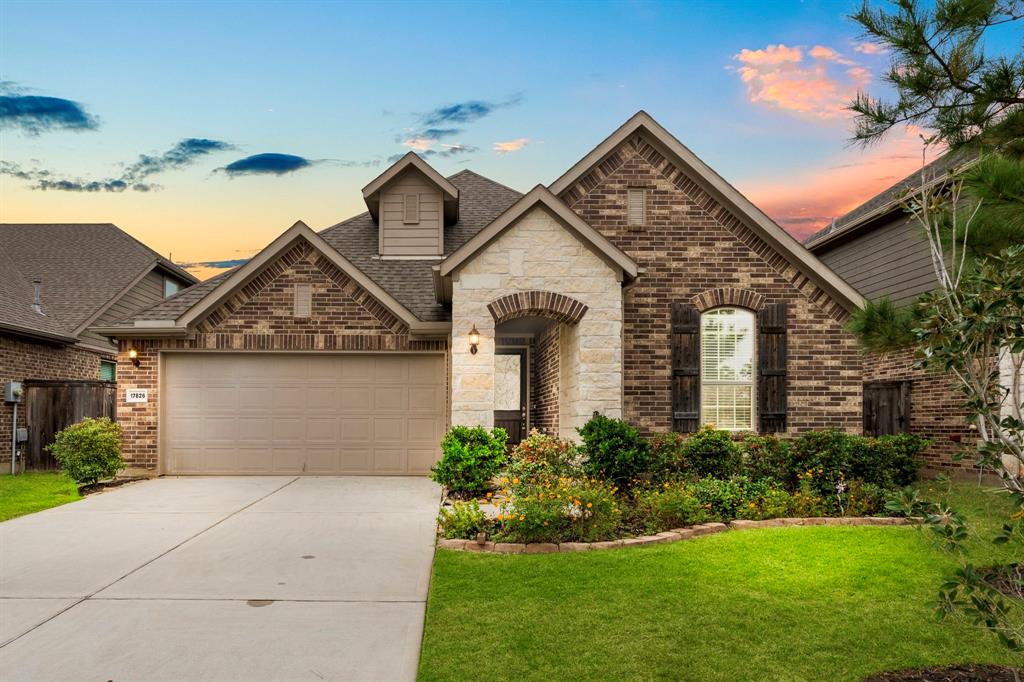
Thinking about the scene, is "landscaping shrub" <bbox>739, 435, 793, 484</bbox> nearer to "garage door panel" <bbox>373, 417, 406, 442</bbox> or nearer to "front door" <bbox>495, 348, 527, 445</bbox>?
"garage door panel" <bbox>373, 417, 406, 442</bbox>

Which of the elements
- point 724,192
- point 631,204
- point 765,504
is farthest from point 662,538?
point 724,192

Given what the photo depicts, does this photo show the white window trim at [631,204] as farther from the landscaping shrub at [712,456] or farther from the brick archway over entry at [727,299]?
the landscaping shrub at [712,456]

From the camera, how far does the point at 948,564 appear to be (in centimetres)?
762

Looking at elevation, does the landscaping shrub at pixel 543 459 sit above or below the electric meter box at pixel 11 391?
below

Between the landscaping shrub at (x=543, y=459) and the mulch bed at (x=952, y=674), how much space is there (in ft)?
20.4

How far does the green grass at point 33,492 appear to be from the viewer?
11.9 metres

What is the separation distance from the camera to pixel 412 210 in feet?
58.8

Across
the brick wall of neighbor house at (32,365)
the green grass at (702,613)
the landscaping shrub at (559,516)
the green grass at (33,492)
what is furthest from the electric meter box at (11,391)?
the green grass at (702,613)

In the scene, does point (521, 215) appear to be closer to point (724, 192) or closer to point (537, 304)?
point (537, 304)

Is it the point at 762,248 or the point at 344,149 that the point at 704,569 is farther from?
the point at 344,149

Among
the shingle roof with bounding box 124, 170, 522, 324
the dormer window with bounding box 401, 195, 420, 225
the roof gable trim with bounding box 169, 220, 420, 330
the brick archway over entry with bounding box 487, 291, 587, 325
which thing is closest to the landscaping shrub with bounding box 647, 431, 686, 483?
the brick archway over entry with bounding box 487, 291, 587, 325

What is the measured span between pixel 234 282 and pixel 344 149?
4.71 metres

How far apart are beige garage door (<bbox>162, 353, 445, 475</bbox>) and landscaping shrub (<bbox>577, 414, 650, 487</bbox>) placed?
174 inches

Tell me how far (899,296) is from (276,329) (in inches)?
578
